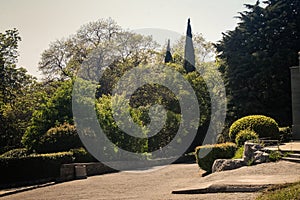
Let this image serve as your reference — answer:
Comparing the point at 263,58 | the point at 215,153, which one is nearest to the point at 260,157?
the point at 215,153

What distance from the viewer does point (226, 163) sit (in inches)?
651

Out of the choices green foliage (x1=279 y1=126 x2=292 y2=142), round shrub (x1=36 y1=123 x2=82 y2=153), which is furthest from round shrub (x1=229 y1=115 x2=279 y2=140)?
round shrub (x1=36 y1=123 x2=82 y2=153)

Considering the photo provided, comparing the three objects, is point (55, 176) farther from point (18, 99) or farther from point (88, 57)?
point (88, 57)

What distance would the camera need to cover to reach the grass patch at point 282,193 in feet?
28.2

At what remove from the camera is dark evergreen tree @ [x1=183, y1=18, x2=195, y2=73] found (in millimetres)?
48312

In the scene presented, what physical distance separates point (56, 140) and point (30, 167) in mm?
3514

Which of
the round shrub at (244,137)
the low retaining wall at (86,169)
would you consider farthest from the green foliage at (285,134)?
the low retaining wall at (86,169)

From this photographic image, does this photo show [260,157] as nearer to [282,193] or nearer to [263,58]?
[282,193]

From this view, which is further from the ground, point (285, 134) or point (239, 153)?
point (285, 134)

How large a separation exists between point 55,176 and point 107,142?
222 inches

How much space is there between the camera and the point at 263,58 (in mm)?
31672

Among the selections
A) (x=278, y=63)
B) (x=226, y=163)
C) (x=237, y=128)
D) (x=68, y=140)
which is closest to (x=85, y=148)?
(x=68, y=140)

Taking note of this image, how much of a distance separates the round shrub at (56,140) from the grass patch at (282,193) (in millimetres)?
18065

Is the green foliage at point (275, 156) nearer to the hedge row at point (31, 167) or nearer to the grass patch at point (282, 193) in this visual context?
the grass patch at point (282, 193)
